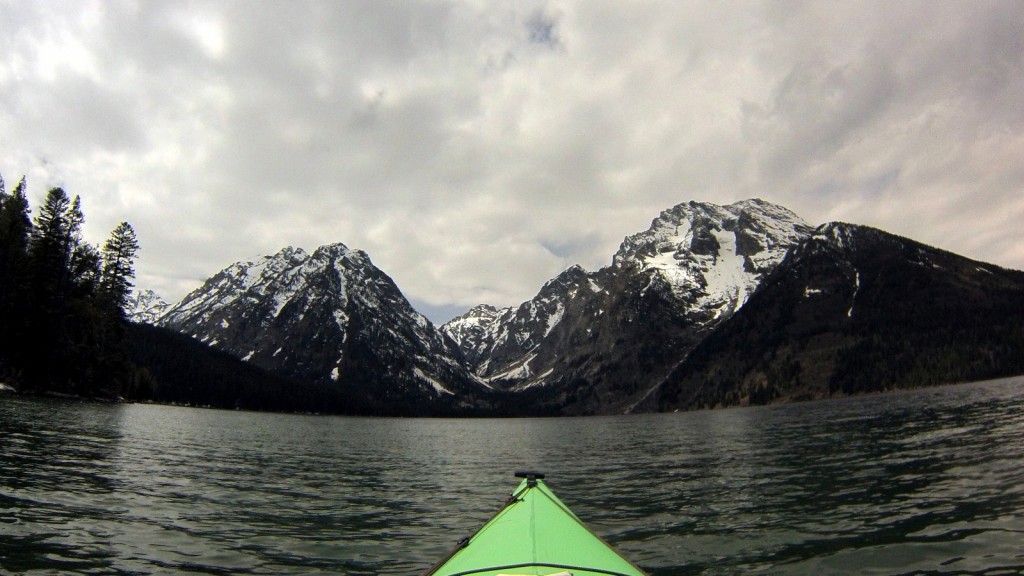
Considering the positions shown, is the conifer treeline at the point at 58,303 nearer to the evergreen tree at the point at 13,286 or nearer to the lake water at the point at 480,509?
the evergreen tree at the point at 13,286

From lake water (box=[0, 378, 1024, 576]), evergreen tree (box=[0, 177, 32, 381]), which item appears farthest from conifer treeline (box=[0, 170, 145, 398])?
lake water (box=[0, 378, 1024, 576])

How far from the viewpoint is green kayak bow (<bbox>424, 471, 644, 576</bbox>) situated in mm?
Answer: 9227

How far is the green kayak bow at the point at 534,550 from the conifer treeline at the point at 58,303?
110 metres

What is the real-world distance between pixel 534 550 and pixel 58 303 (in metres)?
120

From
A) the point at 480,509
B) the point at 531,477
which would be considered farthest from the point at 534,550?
the point at 480,509

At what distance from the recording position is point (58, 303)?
314 feet

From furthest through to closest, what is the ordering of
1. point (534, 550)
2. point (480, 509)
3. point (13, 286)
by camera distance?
point (13, 286), point (480, 509), point (534, 550)

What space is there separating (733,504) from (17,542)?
86.0 feet

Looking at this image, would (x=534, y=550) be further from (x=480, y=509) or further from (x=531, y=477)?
(x=480, y=509)

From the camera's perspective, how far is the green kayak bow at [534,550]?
9.23 m

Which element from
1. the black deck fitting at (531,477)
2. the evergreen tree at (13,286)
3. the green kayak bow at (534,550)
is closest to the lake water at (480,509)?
the black deck fitting at (531,477)

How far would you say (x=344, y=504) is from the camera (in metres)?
26.7

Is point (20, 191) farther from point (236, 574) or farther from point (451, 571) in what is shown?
point (451, 571)

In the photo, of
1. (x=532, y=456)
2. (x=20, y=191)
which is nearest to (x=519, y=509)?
(x=532, y=456)
